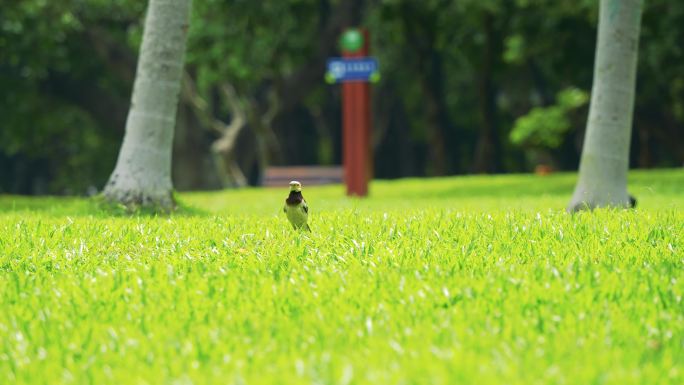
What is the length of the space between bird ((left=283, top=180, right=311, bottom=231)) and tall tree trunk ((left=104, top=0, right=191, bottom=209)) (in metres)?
5.21

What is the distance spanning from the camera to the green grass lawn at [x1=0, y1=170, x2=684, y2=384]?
5.92 meters

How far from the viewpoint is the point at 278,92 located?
36.9 m

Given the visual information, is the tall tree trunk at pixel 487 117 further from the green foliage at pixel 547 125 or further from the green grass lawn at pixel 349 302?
the green grass lawn at pixel 349 302

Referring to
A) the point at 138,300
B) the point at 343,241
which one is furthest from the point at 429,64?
the point at 138,300

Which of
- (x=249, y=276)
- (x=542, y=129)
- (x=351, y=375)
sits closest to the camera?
(x=351, y=375)

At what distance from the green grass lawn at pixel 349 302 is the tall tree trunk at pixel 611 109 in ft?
12.0

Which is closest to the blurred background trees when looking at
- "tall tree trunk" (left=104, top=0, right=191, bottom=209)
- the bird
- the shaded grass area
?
the shaded grass area

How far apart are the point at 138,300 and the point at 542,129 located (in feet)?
75.5

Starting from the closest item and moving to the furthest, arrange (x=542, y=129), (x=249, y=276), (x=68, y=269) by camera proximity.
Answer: (x=249, y=276) → (x=68, y=269) → (x=542, y=129)

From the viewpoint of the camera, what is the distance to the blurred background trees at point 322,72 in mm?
30312

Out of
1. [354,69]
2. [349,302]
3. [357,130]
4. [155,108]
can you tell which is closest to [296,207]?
[349,302]

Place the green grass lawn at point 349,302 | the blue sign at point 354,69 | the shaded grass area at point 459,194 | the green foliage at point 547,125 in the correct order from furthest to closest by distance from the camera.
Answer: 1. the green foliage at point 547,125
2. the blue sign at point 354,69
3. the shaded grass area at point 459,194
4. the green grass lawn at point 349,302

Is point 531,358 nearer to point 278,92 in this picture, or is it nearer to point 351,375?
point 351,375

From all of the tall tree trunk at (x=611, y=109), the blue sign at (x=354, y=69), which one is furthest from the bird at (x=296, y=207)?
the blue sign at (x=354, y=69)
